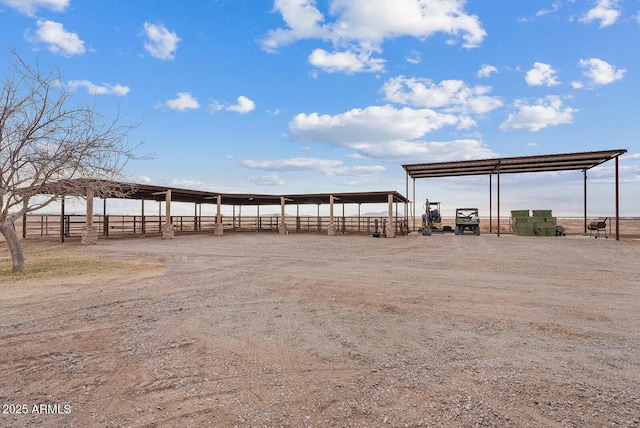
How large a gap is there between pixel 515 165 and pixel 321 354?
2494cm

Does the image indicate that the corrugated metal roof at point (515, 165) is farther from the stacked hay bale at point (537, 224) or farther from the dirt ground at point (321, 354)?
the dirt ground at point (321, 354)

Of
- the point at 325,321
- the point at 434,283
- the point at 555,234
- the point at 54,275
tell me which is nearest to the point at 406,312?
the point at 325,321

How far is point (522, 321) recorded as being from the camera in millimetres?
4980

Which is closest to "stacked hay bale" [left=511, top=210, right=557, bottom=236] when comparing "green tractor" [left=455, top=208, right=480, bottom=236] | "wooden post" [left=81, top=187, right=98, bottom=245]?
"green tractor" [left=455, top=208, right=480, bottom=236]

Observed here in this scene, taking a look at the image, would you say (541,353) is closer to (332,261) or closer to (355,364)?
(355,364)

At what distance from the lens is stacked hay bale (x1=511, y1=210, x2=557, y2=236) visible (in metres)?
22.6

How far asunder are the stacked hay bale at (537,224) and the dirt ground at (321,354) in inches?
680

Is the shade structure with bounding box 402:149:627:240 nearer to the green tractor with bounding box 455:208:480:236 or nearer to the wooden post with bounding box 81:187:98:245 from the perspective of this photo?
the green tractor with bounding box 455:208:480:236

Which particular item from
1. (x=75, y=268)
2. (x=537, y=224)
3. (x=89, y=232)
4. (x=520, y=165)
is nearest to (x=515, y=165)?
(x=520, y=165)

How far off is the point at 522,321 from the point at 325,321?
301 cm

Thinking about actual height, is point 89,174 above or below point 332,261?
above

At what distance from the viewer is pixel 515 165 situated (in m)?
23.6

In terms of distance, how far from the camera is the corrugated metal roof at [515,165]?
2036cm

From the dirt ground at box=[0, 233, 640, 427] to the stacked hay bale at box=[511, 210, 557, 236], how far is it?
680 inches
